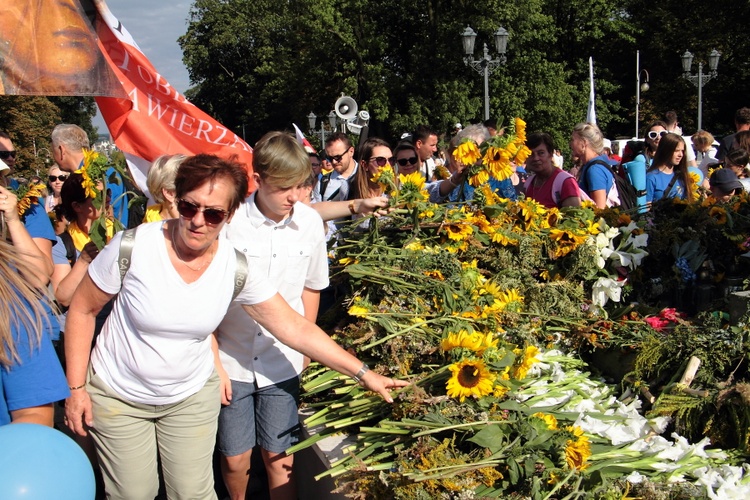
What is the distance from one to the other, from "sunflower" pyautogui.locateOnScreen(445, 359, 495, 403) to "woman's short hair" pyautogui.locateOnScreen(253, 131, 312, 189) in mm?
990

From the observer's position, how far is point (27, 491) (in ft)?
5.20

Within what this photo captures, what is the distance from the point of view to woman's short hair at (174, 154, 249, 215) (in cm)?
247

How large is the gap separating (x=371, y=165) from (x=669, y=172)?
107 inches

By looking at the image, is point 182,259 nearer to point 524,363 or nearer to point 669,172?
point 524,363

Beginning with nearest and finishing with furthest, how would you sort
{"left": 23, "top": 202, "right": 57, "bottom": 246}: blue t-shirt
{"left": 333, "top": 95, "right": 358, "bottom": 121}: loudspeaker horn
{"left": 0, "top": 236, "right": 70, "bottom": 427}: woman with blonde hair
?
{"left": 0, "top": 236, "right": 70, "bottom": 427}: woman with blonde hair < {"left": 23, "top": 202, "right": 57, "bottom": 246}: blue t-shirt < {"left": 333, "top": 95, "right": 358, "bottom": 121}: loudspeaker horn

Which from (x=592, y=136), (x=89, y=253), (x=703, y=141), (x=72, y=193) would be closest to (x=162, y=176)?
(x=89, y=253)

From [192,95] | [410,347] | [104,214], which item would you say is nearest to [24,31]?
[104,214]

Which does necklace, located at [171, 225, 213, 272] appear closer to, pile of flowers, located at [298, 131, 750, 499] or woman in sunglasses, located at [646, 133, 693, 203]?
pile of flowers, located at [298, 131, 750, 499]

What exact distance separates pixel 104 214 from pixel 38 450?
252 cm

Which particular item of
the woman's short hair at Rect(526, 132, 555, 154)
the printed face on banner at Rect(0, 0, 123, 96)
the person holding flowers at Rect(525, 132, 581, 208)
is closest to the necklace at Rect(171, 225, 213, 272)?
the printed face on banner at Rect(0, 0, 123, 96)

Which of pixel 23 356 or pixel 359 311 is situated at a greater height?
pixel 23 356

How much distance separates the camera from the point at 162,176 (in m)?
3.50

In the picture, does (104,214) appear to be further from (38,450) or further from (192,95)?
(192,95)

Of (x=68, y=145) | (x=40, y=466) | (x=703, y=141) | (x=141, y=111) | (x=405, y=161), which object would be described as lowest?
(x=40, y=466)
